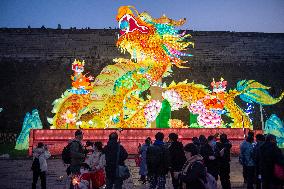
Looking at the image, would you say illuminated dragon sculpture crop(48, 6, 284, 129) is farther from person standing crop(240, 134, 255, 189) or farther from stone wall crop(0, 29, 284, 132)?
person standing crop(240, 134, 255, 189)

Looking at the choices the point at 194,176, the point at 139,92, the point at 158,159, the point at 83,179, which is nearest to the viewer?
the point at 194,176

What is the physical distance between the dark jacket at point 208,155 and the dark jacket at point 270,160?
168 cm

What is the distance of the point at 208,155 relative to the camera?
859cm

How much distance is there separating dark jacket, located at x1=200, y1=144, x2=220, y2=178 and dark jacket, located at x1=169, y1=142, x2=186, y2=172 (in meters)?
0.89

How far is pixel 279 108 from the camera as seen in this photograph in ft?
102

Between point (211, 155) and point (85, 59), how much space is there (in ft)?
77.6

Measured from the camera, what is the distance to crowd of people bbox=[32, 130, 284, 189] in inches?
229

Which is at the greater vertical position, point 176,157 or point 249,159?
point 176,157

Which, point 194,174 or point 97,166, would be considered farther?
point 97,166

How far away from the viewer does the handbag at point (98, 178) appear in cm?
735

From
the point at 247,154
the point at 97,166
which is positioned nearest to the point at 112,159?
the point at 97,166

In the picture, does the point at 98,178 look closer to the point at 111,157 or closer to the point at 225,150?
the point at 111,157

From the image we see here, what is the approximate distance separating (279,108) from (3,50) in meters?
23.9

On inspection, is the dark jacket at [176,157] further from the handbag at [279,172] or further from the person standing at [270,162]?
the handbag at [279,172]
